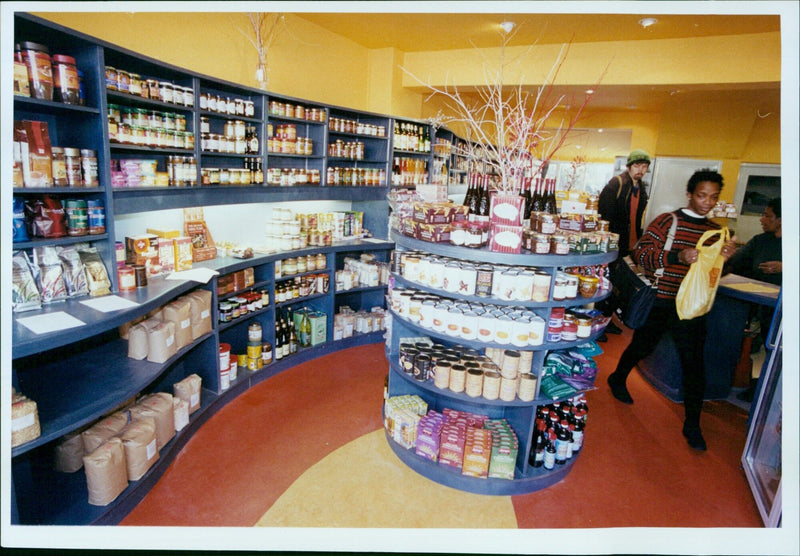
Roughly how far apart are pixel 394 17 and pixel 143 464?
14.0 feet

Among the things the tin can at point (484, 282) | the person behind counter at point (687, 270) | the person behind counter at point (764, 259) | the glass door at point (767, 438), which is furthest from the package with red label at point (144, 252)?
the person behind counter at point (764, 259)

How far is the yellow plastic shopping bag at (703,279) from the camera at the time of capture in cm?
293

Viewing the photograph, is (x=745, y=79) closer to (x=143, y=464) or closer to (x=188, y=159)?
(x=188, y=159)

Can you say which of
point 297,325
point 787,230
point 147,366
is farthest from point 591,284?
point 297,325

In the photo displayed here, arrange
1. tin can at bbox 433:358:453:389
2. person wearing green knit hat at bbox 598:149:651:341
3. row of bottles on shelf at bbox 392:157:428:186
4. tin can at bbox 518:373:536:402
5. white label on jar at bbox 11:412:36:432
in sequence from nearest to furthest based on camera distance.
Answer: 1. white label on jar at bbox 11:412:36:432
2. tin can at bbox 518:373:536:402
3. tin can at bbox 433:358:453:389
4. person wearing green knit hat at bbox 598:149:651:341
5. row of bottles on shelf at bbox 392:157:428:186

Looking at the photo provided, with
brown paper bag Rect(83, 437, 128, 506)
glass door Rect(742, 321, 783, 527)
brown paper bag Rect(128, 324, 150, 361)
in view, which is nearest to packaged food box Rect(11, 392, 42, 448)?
brown paper bag Rect(83, 437, 128, 506)

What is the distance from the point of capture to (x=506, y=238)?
2.36 m

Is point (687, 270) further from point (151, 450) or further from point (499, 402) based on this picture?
point (151, 450)

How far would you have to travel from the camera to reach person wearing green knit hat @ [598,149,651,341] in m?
4.94

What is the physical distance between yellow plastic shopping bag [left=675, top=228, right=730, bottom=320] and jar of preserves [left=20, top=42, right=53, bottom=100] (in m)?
3.86

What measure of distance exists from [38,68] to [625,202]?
5.16m

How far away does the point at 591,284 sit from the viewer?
2553 millimetres

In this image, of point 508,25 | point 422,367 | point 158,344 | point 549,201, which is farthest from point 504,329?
point 508,25

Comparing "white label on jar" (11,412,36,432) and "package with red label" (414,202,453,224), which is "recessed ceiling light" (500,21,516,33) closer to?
"package with red label" (414,202,453,224)
